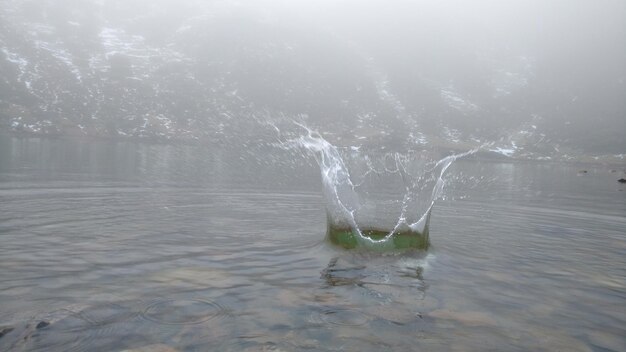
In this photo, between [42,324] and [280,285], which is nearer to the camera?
[42,324]

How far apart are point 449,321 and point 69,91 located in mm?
174208

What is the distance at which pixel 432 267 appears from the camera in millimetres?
12430

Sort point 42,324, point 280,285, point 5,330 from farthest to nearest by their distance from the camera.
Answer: point 280,285 → point 42,324 → point 5,330

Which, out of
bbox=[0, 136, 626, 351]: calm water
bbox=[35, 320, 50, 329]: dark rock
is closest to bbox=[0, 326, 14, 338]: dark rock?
bbox=[0, 136, 626, 351]: calm water

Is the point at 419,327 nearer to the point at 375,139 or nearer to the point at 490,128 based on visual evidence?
the point at 375,139

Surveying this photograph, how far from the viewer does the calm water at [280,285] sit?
7.66 meters

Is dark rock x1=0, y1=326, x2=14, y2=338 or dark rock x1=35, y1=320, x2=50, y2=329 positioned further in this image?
dark rock x1=35, y1=320, x2=50, y2=329

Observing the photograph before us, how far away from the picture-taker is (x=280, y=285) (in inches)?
405

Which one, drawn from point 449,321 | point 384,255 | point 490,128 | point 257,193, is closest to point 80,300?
point 449,321

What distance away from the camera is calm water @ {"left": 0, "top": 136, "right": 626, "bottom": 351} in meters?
7.66

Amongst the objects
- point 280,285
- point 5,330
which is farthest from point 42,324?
point 280,285

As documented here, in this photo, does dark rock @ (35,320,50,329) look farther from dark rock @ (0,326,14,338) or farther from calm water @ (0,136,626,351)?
dark rock @ (0,326,14,338)

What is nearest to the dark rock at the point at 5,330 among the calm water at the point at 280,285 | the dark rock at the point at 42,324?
the calm water at the point at 280,285

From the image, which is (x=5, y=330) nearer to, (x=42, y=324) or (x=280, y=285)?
(x=42, y=324)
